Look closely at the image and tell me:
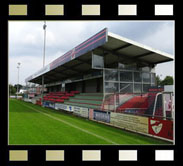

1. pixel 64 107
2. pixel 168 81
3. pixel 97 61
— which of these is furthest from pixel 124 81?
pixel 168 81

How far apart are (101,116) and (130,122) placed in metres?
3.13

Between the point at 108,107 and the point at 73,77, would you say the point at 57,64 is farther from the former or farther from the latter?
the point at 108,107

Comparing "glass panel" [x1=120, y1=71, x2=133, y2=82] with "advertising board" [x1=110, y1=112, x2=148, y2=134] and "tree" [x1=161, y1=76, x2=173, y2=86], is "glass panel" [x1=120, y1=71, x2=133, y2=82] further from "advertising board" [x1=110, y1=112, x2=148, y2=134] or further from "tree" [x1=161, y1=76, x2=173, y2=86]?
"tree" [x1=161, y1=76, x2=173, y2=86]

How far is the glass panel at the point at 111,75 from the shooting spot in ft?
47.4

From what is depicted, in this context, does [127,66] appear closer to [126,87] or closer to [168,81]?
[126,87]

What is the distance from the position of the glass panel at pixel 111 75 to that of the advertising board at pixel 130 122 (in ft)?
14.5

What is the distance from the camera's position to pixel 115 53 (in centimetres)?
1500

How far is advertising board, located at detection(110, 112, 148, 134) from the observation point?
8299mm

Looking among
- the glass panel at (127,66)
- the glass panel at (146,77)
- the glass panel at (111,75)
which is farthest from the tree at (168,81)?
the glass panel at (111,75)

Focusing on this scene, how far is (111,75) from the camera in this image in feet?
48.0

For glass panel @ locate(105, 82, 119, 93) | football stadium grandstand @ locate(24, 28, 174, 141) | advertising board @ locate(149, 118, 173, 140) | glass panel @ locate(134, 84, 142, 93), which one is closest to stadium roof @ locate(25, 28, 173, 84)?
football stadium grandstand @ locate(24, 28, 174, 141)

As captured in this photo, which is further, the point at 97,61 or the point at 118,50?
the point at 118,50

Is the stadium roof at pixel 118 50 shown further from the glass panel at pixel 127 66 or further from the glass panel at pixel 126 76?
the glass panel at pixel 126 76
